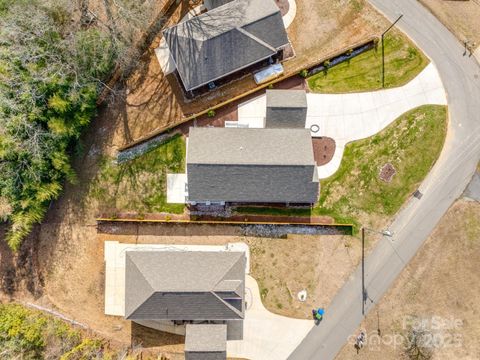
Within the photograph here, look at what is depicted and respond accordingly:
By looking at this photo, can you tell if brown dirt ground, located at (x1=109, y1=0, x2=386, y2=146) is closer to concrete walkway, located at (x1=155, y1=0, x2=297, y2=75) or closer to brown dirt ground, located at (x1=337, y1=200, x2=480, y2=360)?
concrete walkway, located at (x1=155, y1=0, x2=297, y2=75)

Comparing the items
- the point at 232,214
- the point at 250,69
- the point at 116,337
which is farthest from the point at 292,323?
the point at 250,69

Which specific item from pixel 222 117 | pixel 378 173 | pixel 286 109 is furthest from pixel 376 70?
pixel 222 117

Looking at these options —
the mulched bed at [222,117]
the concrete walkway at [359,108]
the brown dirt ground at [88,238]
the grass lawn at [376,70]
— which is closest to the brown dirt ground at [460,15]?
the grass lawn at [376,70]

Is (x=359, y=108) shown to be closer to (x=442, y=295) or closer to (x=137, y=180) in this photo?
(x=442, y=295)

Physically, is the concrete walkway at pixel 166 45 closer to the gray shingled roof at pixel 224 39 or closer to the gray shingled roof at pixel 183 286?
the gray shingled roof at pixel 224 39

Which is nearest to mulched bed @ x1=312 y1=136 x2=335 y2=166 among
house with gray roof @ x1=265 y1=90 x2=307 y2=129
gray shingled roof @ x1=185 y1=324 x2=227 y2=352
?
house with gray roof @ x1=265 y1=90 x2=307 y2=129

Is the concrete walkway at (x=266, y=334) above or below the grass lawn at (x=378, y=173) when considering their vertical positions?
below
